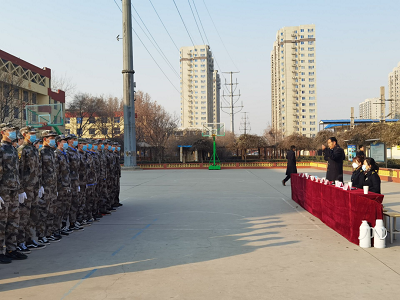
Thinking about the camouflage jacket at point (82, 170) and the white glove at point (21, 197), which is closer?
the white glove at point (21, 197)

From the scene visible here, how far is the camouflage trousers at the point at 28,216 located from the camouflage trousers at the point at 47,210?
8.8 inches

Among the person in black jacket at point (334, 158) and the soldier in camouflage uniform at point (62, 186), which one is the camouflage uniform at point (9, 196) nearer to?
the soldier in camouflage uniform at point (62, 186)

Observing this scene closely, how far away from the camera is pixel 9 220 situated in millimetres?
6219

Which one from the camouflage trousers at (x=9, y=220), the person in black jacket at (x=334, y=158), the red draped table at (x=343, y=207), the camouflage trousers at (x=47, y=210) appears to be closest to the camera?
the camouflage trousers at (x=9, y=220)

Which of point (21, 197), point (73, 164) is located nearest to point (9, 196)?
point (21, 197)

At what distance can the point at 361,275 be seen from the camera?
194 inches

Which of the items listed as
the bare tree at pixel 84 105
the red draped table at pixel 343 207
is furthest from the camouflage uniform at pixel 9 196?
the bare tree at pixel 84 105

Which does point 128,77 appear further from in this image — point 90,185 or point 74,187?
point 74,187

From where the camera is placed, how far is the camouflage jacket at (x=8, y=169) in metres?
6.12

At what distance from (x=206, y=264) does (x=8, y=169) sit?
3.80 meters

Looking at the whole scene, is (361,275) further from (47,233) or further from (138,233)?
(47,233)

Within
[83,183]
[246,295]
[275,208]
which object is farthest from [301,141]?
[246,295]

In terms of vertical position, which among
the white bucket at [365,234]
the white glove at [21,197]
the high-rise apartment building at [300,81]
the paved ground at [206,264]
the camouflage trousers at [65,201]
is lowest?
the paved ground at [206,264]

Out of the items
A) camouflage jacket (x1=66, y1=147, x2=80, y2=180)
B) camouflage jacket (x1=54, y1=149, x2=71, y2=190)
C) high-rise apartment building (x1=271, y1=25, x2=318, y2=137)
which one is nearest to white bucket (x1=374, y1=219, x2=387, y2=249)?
camouflage jacket (x1=54, y1=149, x2=71, y2=190)
